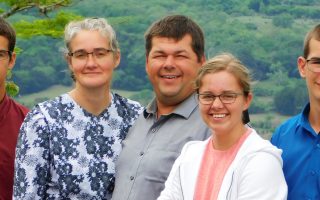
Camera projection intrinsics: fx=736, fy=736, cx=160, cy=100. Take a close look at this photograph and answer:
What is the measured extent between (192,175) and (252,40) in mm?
52742

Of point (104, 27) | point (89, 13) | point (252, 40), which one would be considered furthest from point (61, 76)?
point (104, 27)

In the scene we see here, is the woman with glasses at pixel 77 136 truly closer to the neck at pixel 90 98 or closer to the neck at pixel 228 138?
the neck at pixel 90 98

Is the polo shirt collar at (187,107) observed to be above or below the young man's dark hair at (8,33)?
below

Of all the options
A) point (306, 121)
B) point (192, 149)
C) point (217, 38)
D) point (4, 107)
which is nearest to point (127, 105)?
point (4, 107)

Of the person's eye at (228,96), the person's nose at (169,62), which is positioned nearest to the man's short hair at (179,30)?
the person's nose at (169,62)

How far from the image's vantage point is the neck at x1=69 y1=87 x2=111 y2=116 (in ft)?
14.1

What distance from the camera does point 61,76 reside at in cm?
4394

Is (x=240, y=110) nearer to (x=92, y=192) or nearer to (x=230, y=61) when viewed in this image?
(x=230, y=61)

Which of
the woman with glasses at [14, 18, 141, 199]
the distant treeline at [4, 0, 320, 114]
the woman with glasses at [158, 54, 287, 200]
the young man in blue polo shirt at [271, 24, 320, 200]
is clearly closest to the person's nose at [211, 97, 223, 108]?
the woman with glasses at [158, 54, 287, 200]

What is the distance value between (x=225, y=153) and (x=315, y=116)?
54cm

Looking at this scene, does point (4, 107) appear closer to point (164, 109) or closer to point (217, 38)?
point (164, 109)

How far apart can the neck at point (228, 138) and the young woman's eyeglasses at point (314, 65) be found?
0.45m

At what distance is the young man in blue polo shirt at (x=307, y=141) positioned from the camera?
3.57 m

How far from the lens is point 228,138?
11.4 feet
